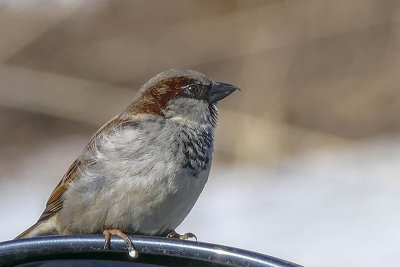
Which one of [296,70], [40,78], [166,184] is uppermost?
[296,70]

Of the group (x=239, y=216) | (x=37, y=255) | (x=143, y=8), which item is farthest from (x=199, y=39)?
(x=37, y=255)

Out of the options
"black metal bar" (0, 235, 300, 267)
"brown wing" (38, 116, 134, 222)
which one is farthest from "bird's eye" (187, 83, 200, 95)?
"black metal bar" (0, 235, 300, 267)

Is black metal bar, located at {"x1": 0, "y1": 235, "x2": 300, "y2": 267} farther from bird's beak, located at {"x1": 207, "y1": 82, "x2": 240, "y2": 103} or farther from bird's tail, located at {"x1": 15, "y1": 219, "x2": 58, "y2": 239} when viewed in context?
bird's beak, located at {"x1": 207, "y1": 82, "x2": 240, "y2": 103}

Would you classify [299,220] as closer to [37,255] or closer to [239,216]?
[239,216]

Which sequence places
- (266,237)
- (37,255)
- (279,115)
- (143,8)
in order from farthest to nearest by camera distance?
1. (143,8)
2. (279,115)
3. (266,237)
4. (37,255)

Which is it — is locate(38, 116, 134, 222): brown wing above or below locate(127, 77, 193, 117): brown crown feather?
below

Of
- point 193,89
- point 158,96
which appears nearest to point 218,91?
point 193,89

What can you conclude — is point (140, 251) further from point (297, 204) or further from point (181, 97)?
point (297, 204)
